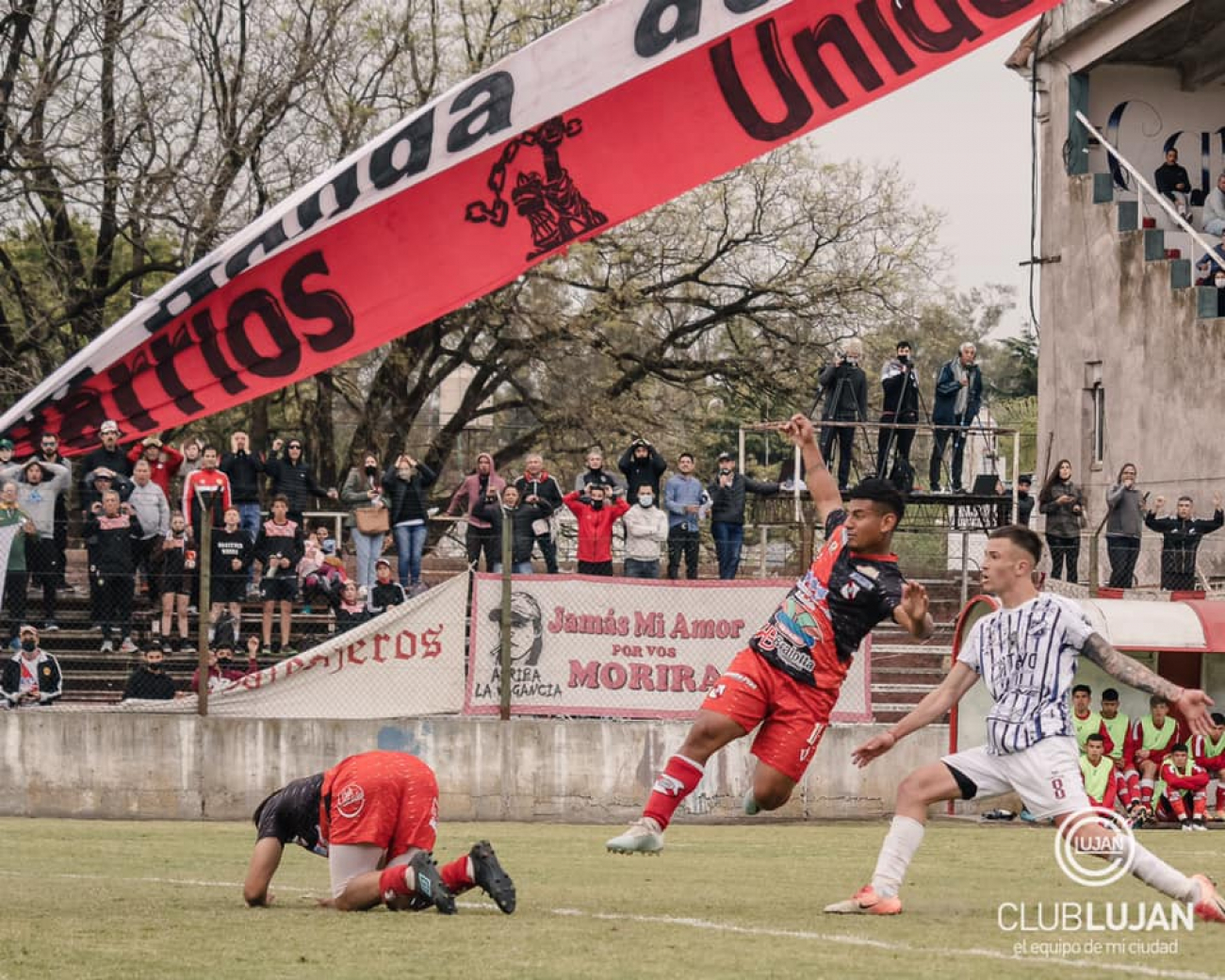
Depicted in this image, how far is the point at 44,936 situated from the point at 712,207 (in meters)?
30.9

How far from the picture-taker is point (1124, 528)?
913 inches

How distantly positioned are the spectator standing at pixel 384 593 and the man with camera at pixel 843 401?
589 centimetres

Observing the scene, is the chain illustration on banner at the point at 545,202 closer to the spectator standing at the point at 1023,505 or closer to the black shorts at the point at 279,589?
the black shorts at the point at 279,589

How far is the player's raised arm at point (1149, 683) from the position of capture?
804 centimetres

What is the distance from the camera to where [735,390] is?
126 ft

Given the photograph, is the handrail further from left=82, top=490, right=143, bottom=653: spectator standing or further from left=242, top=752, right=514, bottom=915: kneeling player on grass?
left=242, top=752, right=514, bottom=915: kneeling player on grass

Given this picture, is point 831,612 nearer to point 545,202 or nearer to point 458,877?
point 458,877

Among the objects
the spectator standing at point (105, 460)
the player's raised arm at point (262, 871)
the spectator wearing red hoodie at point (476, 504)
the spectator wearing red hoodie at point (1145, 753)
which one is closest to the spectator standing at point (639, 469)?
the spectator wearing red hoodie at point (476, 504)

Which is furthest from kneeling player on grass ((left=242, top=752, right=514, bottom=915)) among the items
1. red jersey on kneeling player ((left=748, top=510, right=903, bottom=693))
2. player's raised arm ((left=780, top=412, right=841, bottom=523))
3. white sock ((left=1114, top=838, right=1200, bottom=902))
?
white sock ((left=1114, top=838, right=1200, bottom=902))

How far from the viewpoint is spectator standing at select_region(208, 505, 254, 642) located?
19.6m

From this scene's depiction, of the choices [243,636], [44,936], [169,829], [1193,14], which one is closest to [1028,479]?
[1193,14]

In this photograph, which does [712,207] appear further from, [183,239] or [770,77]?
[770,77]

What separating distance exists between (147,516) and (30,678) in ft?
6.43

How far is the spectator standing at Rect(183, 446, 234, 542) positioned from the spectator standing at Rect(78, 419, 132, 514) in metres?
0.66
